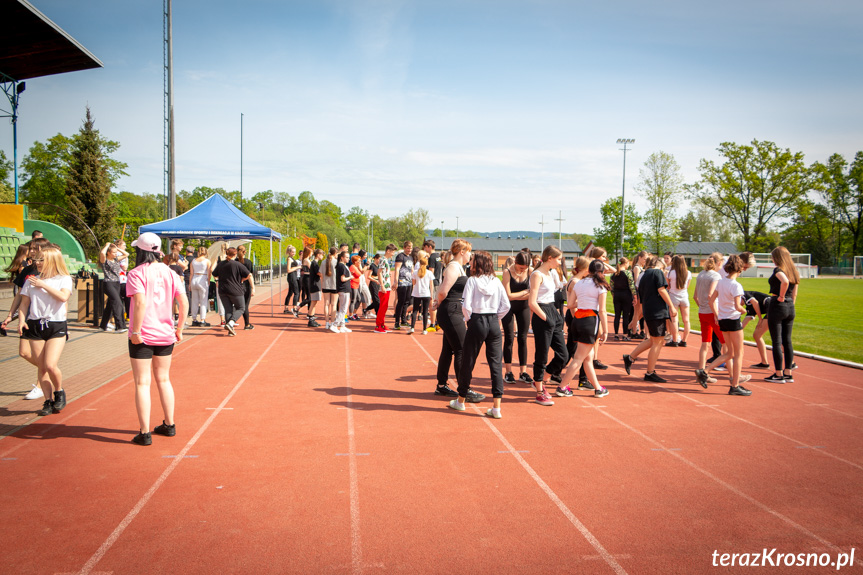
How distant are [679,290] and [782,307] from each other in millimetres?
2548

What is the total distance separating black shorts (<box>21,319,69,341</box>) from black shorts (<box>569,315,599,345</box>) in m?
6.06

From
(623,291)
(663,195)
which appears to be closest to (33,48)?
(623,291)

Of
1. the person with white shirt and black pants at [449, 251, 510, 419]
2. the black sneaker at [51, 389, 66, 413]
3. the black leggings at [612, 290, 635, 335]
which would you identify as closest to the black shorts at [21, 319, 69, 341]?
the black sneaker at [51, 389, 66, 413]

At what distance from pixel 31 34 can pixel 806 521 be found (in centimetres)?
Result: 2607

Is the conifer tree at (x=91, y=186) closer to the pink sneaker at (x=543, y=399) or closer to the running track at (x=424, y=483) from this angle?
the running track at (x=424, y=483)

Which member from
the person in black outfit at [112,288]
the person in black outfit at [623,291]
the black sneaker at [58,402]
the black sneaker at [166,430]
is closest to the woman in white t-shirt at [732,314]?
the person in black outfit at [623,291]

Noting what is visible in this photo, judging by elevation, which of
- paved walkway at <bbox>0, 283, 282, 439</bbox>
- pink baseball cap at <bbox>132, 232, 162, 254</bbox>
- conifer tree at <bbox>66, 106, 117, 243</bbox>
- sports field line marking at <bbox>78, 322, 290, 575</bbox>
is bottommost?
sports field line marking at <bbox>78, 322, 290, 575</bbox>

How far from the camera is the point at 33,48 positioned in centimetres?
2098

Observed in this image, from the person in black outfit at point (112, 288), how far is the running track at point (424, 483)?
16.5 ft

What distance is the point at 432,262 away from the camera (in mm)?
14391

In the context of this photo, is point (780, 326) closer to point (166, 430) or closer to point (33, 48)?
point (166, 430)

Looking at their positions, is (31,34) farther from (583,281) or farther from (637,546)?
(637,546)

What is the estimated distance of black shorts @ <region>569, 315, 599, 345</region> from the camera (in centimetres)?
693

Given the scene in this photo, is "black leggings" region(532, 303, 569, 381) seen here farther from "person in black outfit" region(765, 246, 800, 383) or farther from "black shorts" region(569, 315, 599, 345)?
"person in black outfit" region(765, 246, 800, 383)
